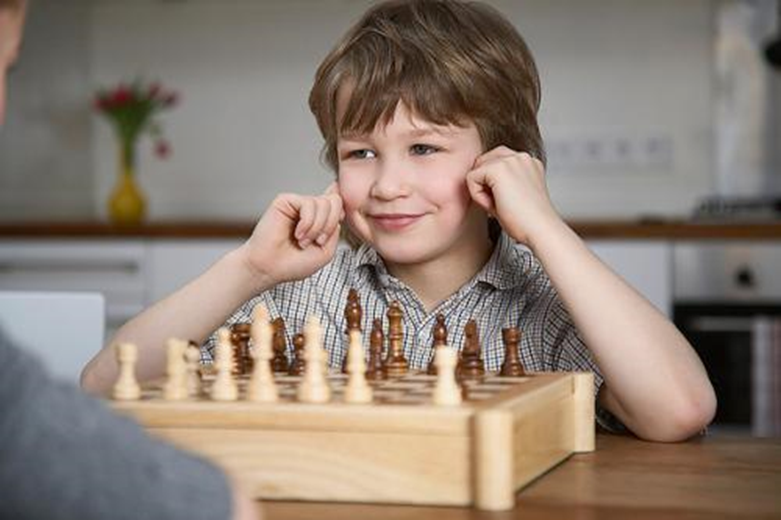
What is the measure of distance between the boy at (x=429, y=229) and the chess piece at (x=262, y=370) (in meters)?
0.37

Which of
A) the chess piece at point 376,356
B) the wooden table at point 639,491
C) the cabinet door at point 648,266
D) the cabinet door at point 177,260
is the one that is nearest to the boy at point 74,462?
the wooden table at point 639,491

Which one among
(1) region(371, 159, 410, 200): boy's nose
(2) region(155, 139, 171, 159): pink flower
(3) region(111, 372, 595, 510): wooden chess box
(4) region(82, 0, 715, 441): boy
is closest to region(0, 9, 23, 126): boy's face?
(3) region(111, 372, 595, 510): wooden chess box

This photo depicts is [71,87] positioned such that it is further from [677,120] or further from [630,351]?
[630,351]

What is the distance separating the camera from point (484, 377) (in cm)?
123

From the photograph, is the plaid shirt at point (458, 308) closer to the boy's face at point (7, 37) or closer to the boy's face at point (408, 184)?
the boy's face at point (408, 184)

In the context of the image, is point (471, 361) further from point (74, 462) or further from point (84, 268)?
point (84, 268)

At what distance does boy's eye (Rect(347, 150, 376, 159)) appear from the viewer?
161cm

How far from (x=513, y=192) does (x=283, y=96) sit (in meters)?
3.01

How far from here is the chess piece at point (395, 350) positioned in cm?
127

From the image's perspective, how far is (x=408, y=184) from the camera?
1566 mm

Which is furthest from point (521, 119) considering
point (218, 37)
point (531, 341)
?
point (218, 37)

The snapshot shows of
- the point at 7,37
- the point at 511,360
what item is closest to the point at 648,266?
the point at 511,360

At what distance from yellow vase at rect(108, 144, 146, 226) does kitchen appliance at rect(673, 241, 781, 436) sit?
1.73 meters

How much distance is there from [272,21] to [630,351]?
3.25 m
